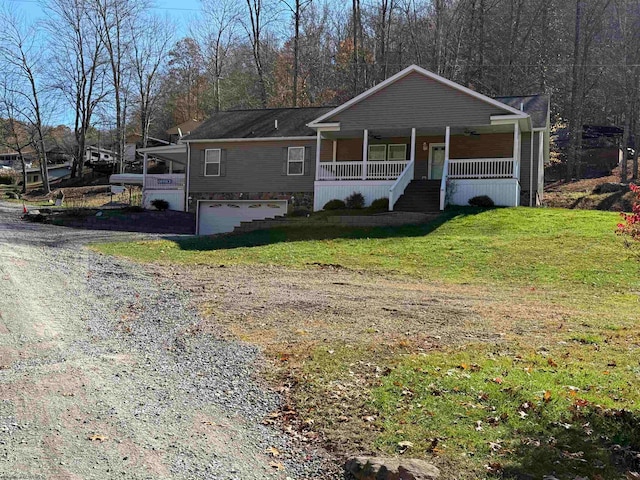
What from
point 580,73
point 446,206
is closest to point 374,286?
point 446,206

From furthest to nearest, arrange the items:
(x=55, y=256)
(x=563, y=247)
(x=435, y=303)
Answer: (x=563, y=247) < (x=55, y=256) < (x=435, y=303)

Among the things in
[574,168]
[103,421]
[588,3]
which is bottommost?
[103,421]

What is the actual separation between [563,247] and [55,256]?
1200 cm

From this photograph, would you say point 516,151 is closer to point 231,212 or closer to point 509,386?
point 231,212

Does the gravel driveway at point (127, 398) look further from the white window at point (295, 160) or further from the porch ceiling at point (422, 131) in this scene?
the white window at point (295, 160)

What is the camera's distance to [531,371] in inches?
231

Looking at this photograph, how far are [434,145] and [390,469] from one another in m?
21.6

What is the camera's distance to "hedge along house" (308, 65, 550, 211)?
2150cm

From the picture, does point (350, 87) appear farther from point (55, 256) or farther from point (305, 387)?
point (305, 387)

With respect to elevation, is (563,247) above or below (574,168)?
below

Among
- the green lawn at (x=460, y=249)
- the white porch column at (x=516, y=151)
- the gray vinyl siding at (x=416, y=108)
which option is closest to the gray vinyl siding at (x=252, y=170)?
the gray vinyl siding at (x=416, y=108)

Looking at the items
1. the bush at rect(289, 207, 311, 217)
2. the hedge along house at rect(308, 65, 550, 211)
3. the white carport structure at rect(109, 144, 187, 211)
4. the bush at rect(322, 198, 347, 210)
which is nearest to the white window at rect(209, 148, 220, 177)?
the white carport structure at rect(109, 144, 187, 211)

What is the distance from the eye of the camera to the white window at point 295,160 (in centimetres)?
2542

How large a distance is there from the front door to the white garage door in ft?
20.3
